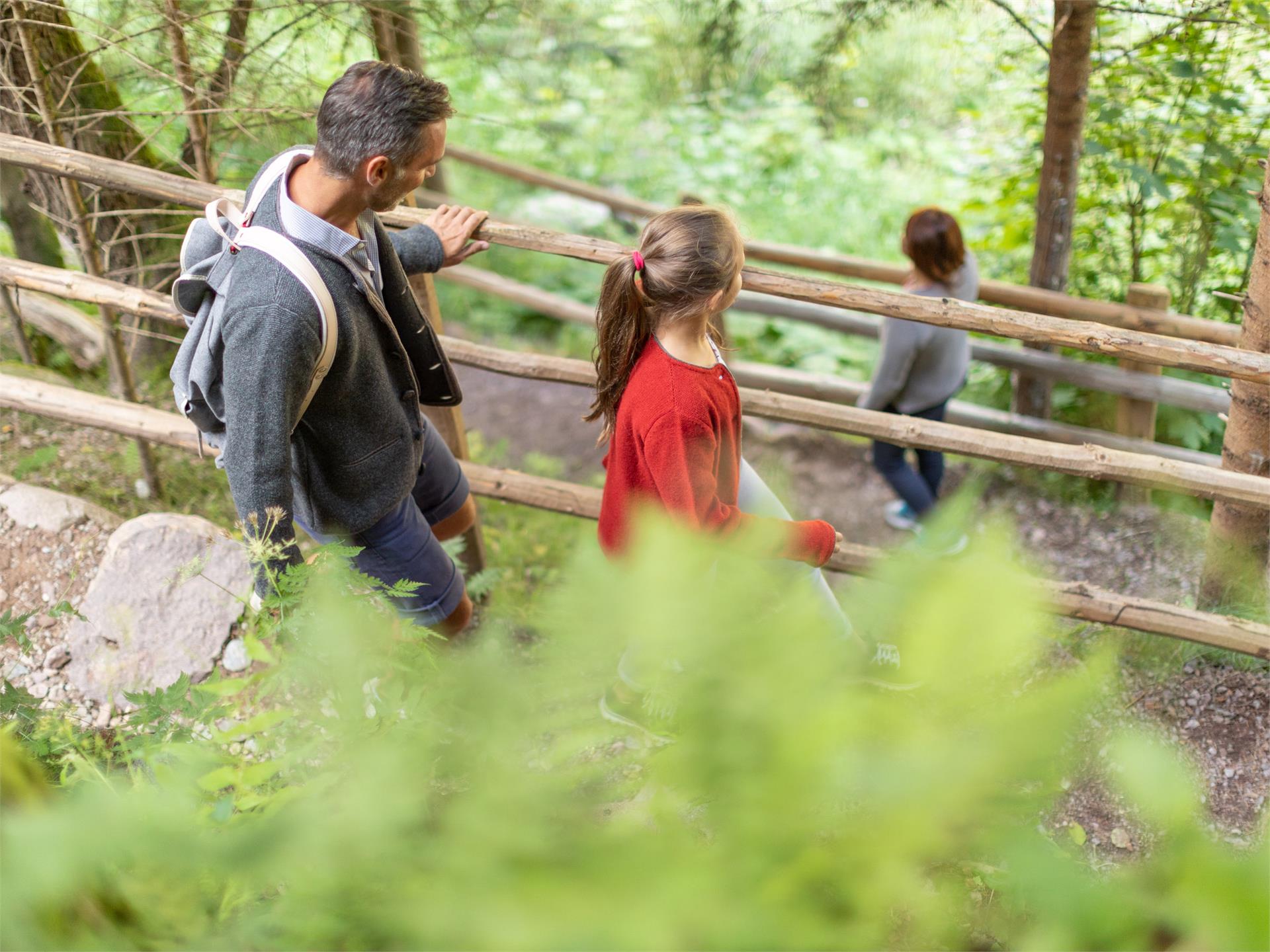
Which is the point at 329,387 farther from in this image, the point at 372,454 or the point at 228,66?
the point at 228,66

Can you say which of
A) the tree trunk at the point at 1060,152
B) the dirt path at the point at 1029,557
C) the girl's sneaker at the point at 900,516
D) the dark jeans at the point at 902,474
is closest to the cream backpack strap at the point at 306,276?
the dirt path at the point at 1029,557

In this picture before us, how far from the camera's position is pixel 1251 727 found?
2.68 meters

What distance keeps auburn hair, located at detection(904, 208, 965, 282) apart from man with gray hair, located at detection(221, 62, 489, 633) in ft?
5.76

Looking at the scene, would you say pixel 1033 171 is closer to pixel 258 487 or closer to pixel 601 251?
pixel 601 251

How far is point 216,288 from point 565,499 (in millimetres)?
1543

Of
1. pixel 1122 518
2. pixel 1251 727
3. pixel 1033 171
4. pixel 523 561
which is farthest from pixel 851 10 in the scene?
pixel 1251 727

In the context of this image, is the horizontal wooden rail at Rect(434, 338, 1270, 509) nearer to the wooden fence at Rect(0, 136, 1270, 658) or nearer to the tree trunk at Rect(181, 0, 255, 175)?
the wooden fence at Rect(0, 136, 1270, 658)

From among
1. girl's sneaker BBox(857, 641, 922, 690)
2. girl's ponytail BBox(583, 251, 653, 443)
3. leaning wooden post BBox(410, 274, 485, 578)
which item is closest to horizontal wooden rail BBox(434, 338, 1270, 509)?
leaning wooden post BBox(410, 274, 485, 578)

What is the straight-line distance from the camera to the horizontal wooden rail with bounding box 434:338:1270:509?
8.29ft

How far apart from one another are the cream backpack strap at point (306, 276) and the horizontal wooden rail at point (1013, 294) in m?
2.78

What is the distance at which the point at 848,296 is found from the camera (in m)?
2.33

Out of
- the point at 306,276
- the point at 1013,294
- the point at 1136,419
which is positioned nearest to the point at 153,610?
the point at 306,276

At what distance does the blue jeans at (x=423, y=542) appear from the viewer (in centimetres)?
215

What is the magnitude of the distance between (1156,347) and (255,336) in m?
2.12
